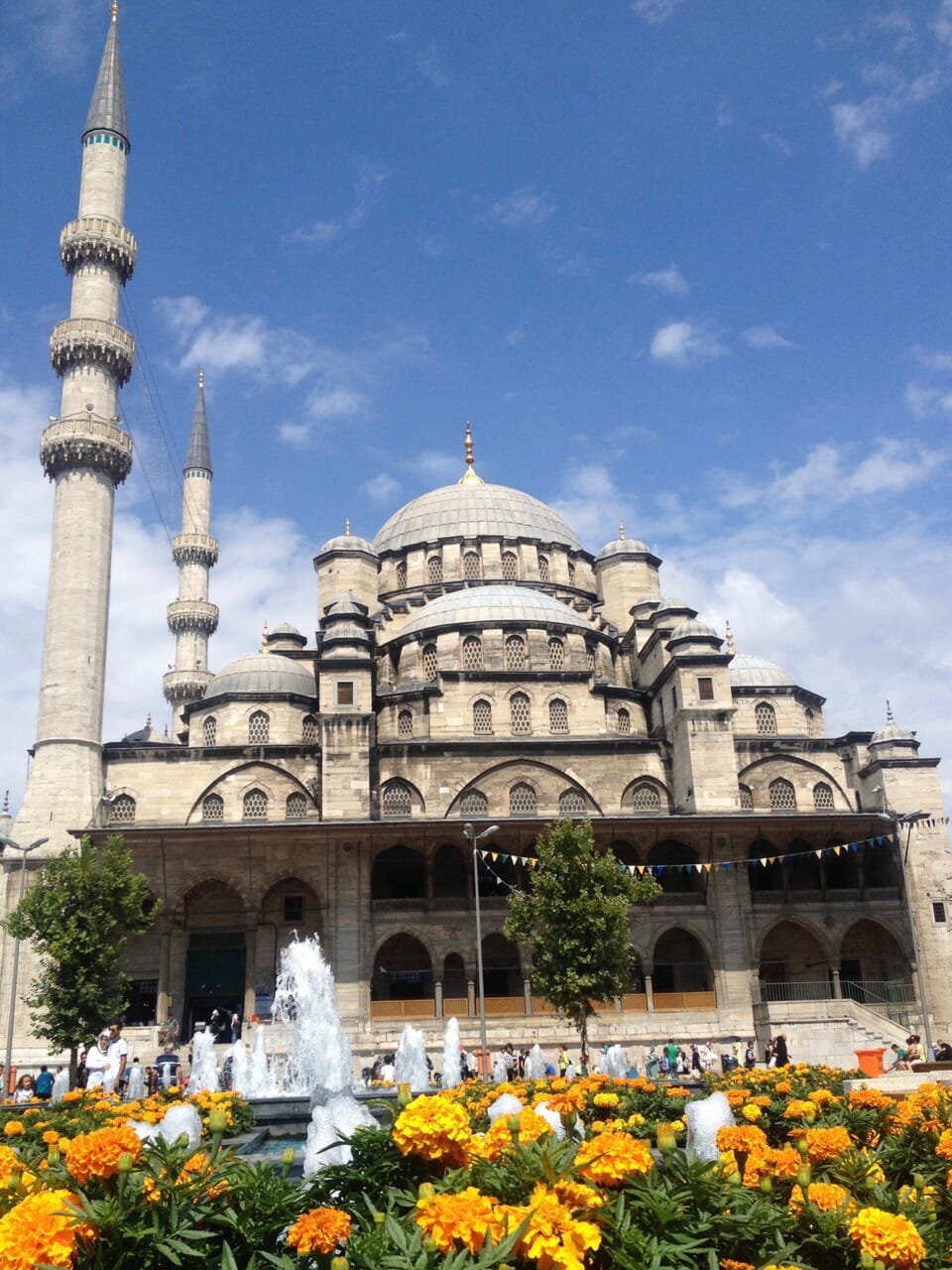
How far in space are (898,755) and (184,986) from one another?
67.6 ft

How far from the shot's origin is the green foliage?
21.2 meters

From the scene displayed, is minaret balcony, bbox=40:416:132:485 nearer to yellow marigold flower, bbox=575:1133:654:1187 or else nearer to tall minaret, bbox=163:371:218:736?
tall minaret, bbox=163:371:218:736

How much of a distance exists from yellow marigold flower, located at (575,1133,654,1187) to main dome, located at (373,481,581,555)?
124ft

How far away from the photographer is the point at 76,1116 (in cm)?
1032

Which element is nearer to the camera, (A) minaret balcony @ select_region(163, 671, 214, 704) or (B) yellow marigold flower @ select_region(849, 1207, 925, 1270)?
(B) yellow marigold flower @ select_region(849, 1207, 925, 1270)

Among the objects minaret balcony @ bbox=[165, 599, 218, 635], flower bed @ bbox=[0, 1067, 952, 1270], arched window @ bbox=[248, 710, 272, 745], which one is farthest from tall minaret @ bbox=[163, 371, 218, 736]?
flower bed @ bbox=[0, 1067, 952, 1270]

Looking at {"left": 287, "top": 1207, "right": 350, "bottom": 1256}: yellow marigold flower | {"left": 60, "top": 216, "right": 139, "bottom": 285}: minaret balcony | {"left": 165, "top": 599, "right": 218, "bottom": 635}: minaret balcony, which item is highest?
{"left": 60, "top": 216, "right": 139, "bottom": 285}: minaret balcony

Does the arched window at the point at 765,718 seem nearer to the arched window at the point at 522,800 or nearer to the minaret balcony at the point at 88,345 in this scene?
the arched window at the point at 522,800

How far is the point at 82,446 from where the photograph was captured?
3116 centimetres

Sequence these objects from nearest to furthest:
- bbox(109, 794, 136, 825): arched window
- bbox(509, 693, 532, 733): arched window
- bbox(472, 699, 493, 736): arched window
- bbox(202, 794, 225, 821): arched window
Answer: bbox(109, 794, 136, 825): arched window → bbox(202, 794, 225, 821): arched window → bbox(472, 699, 493, 736): arched window → bbox(509, 693, 532, 733): arched window

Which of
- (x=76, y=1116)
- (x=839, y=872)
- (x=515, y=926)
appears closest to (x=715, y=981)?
(x=839, y=872)

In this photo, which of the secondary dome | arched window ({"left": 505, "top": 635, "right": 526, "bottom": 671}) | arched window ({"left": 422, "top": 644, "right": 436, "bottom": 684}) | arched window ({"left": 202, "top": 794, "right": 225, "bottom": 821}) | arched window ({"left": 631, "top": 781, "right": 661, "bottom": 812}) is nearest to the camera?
arched window ({"left": 202, "top": 794, "right": 225, "bottom": 821})

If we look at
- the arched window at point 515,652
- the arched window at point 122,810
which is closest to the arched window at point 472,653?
the arched window at point 515,652

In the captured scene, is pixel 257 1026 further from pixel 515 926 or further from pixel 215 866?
pixel 515 926
